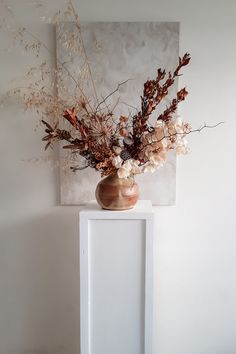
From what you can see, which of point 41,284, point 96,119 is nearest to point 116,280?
point 41,284

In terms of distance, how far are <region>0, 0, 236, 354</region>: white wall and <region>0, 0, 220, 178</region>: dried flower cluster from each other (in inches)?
3.8

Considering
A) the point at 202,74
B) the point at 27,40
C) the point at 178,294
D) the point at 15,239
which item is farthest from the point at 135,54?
the point at 178,294

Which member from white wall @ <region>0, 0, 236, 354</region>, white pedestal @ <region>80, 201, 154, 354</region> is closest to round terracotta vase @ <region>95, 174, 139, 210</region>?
white pedestal @ <region>80, 201, 154, 354</region>

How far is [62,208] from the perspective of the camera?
69.6 inches

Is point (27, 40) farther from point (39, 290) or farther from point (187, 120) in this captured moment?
point (39, 290)

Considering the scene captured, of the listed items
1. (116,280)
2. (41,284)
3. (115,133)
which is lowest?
(41,284)

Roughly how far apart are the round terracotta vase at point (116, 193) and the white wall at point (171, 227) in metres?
0.37

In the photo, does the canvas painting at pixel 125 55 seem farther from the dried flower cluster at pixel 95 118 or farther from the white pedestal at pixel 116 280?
the white pedestal at pixel 116 280

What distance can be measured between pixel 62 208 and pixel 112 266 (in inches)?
18.5

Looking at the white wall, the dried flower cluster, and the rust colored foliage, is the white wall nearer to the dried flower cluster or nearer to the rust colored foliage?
the dried flower cluster

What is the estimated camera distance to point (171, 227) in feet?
5.80

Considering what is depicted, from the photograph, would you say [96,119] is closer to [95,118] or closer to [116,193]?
[95,118]

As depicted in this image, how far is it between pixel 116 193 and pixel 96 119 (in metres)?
0.33

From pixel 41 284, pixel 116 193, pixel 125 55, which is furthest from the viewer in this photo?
pixel 41 284
